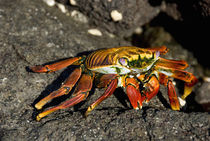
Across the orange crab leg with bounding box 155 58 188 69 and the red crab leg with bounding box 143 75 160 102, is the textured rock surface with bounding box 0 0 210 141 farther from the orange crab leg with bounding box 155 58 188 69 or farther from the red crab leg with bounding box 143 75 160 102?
the orange crab leg with bounding box 155 58 188 69

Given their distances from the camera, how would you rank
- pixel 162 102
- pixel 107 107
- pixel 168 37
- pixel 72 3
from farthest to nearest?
pixel 168 37, pixel 72 3, pixel 162 102, pixel 107 107

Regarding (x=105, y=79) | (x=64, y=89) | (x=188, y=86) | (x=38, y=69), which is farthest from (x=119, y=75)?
(x=188, y=86)

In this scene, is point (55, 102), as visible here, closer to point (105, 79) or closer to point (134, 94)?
point (105, 79)

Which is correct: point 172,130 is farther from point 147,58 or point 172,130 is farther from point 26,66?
point 26,66

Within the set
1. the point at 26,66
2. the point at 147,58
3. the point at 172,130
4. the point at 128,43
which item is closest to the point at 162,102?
the point at 147,58

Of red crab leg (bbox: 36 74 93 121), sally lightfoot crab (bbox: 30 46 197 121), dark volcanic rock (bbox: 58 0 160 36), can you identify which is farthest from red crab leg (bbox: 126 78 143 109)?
dark volcanic rock (bbox: 58 0 160 36)

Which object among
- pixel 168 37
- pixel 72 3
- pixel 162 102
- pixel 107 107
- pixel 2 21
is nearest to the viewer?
pixel 107 107

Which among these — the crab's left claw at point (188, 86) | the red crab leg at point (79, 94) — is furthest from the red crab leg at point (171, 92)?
the red crab leg at point (79, 94)
